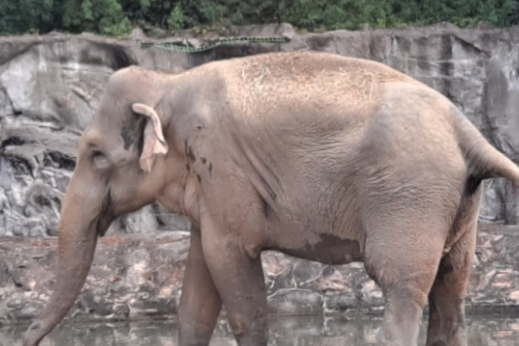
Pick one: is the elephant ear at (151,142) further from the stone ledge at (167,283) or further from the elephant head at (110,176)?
the stone ledge at (167,283)

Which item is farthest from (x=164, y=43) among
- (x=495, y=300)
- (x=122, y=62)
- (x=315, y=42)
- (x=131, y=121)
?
(x=131, y=121)

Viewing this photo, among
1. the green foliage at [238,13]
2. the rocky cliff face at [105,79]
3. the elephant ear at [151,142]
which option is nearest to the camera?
the elephant ear at [151,142]

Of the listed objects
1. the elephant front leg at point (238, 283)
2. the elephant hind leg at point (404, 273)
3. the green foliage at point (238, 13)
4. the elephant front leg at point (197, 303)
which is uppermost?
the elephant hind leg at point (404, 273)

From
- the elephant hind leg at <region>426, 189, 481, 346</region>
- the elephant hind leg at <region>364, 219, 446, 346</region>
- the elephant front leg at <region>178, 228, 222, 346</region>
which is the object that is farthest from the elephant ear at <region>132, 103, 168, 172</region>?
the elephant hind leg at <region>426, 189, 481, 346</region>

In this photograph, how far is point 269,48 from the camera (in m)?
16.8

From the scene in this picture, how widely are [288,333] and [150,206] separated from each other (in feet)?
15.6

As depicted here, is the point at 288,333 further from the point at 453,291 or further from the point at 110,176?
the point at 453,291

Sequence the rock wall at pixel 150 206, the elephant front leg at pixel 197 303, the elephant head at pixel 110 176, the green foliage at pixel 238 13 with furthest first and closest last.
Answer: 1. the green foliage at pixel 238 13
2. the rock wall at pixel 150 206
3. the elephant front leg at pixel 197 303
4. the elephant head at pixel 110 176

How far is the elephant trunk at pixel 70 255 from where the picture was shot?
8.45m

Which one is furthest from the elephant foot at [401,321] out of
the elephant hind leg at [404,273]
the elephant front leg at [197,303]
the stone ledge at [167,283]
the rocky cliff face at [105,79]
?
the rocky cliff face at [105,79]

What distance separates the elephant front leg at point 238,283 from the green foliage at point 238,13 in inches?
402

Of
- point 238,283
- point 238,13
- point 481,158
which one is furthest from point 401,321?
point 238,13

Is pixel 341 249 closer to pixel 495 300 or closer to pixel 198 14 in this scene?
pixel 495 300

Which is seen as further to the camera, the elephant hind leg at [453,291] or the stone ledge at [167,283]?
the stone ledge at [167,283]
